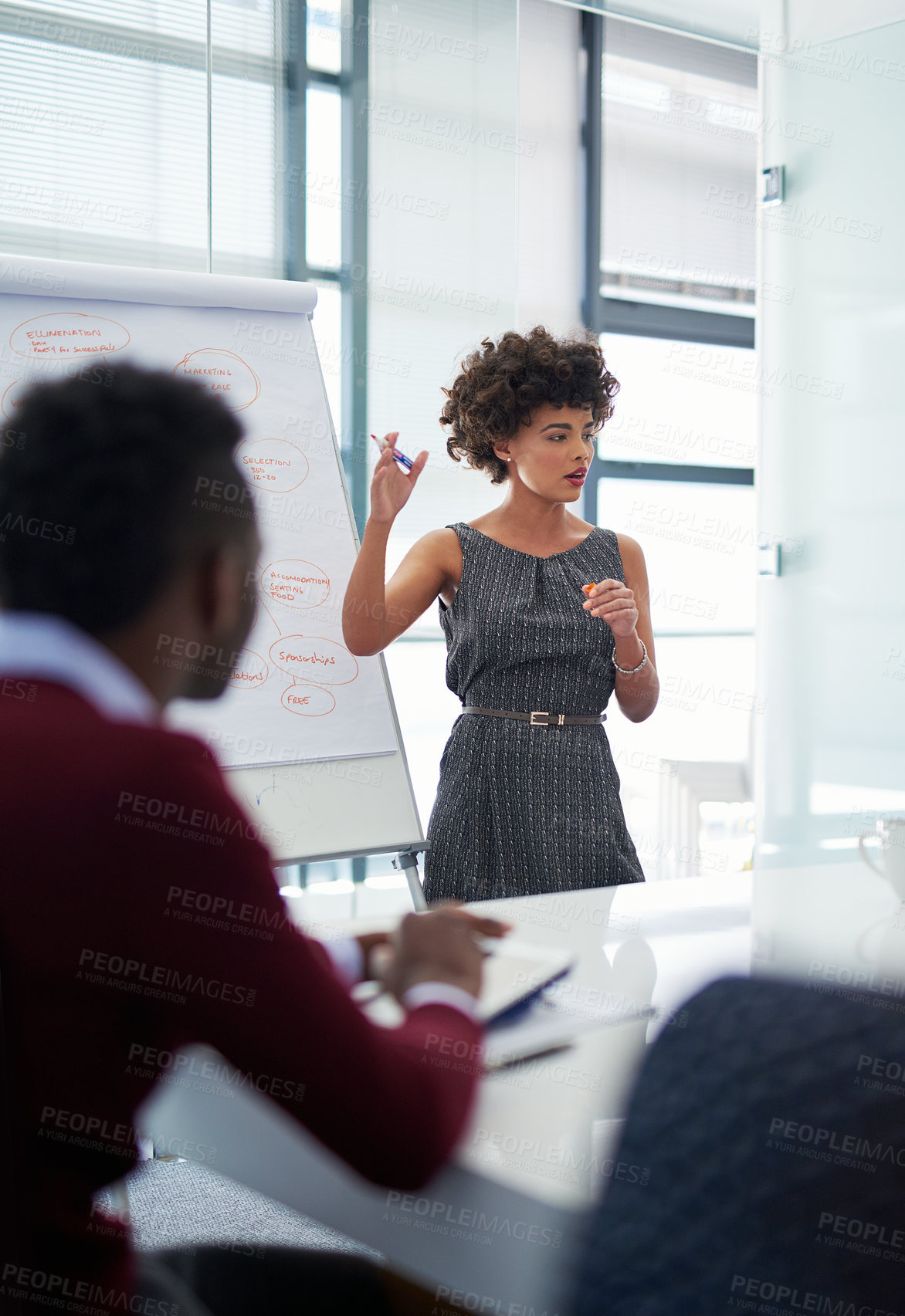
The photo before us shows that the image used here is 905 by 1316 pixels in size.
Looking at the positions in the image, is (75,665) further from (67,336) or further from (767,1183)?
(67,336)

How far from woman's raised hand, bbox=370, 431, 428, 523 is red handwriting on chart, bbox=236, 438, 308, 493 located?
0.30 meters

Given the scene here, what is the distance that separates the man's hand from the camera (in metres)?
0.79

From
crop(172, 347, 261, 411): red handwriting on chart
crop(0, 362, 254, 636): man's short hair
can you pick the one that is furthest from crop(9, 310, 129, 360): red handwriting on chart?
crop(0, 362, 254, 636): man's short hair

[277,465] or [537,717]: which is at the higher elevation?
[277,465]

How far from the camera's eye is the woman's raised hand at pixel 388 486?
1.74 meters

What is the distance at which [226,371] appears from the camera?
1996mm

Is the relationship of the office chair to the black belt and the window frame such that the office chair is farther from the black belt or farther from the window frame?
the window frame

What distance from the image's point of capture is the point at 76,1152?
0.65 metres

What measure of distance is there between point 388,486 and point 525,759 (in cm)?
49

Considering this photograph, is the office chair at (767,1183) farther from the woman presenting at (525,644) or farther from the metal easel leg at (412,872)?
the metal easel leg at (412,872)

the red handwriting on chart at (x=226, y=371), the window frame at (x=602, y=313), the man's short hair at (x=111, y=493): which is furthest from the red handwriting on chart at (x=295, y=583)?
the window frame at (x=602, y=313)

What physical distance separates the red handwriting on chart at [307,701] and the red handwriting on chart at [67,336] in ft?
2.20

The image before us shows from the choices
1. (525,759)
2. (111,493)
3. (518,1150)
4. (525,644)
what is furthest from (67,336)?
(518,1150)

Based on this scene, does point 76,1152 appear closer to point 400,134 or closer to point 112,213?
point 112,213
